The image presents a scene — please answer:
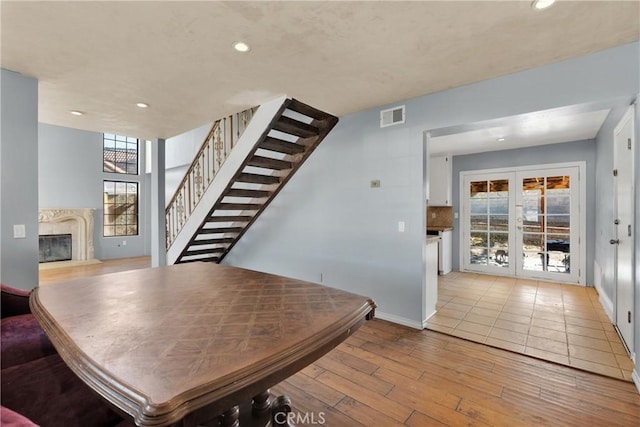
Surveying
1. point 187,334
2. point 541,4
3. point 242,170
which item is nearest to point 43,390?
point 187,334

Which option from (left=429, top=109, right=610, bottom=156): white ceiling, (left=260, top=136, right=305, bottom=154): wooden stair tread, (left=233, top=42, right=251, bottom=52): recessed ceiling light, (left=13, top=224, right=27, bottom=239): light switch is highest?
(left=233, top=42, right=251, bottom=52): recessed ceiling light

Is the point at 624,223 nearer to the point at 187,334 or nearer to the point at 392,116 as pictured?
the point at 392,116

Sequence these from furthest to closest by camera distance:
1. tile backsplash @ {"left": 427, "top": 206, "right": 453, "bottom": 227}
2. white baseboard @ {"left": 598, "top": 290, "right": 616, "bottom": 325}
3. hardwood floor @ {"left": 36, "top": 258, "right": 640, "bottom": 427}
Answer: tile backsplash @ {"left": 427, "top": 206, "right": 453, "bottom": 227} → white baseboard @ {"left": 598, "top": 290, "right": 616, "bottom": 325} → hardwood floor @ {"left": 36, "top": 258, "right": 640, "bottom": 427}

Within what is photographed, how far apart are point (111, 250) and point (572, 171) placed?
1002cm

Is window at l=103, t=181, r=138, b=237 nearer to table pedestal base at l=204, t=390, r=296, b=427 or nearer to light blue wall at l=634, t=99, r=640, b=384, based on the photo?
table pedestal base at l=204, t=390, r=296, b=427

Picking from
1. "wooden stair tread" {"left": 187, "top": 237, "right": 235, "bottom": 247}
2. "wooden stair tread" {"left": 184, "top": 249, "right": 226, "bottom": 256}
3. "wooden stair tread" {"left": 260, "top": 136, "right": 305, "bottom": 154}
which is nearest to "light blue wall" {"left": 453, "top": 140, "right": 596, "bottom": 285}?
"wooden stair tread" {"left": 260, "top": 136, "right": 305, "bottom": 154}

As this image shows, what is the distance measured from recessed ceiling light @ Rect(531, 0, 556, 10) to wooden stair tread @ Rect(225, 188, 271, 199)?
3.29 metres

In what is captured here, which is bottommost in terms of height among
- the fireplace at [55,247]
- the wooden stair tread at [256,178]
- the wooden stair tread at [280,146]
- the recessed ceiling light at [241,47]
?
the fireplace at [55,247]

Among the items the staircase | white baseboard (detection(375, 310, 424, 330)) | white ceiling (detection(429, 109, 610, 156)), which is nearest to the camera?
white baseboard (detection(375, 310, 424, 330))

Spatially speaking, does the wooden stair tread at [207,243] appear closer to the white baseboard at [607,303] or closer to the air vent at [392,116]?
the air vent at [392,116]

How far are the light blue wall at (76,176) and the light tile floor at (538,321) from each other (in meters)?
7.91

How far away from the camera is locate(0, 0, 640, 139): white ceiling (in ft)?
5.47

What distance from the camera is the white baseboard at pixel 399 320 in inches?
118

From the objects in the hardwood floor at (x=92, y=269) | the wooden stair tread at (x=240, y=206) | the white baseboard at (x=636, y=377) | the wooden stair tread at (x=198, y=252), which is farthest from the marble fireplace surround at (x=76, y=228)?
the white baseboard at (x=636, y=377)
